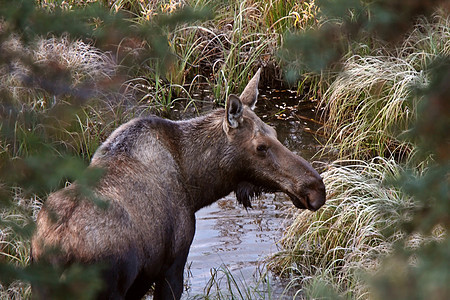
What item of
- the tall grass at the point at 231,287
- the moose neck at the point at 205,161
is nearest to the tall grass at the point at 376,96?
the tall grass at the point at 231,287

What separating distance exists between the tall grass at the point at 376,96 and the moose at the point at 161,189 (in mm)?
3087

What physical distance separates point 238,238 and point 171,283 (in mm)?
2413

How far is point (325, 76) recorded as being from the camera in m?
10.8

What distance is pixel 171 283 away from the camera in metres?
5.70

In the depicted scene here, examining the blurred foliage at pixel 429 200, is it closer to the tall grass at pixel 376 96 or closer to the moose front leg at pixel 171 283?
the moose front leg at pixel 171 283

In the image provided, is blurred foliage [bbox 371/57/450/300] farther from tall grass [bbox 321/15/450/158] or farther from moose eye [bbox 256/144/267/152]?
tall grass [bbox 321/15/450/158]

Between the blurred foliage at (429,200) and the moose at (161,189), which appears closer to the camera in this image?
the blurred foliage at (429,200)

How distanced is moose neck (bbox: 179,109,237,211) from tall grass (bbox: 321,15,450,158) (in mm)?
3207

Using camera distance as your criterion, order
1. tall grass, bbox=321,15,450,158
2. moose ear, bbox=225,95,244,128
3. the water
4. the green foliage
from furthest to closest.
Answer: tall grass, bbox=321,15,450,158, the water, moose ear, bbox=225,95,244,128, the green foliage

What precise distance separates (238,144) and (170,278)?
125cm

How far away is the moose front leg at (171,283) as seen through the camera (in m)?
5.68

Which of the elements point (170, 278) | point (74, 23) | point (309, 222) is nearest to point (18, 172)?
point (74, 23)

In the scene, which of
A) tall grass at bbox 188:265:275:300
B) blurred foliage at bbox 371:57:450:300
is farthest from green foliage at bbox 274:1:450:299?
tall grass at bbox 188:265:275:300

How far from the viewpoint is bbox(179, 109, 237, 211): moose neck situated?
19.8 ft
